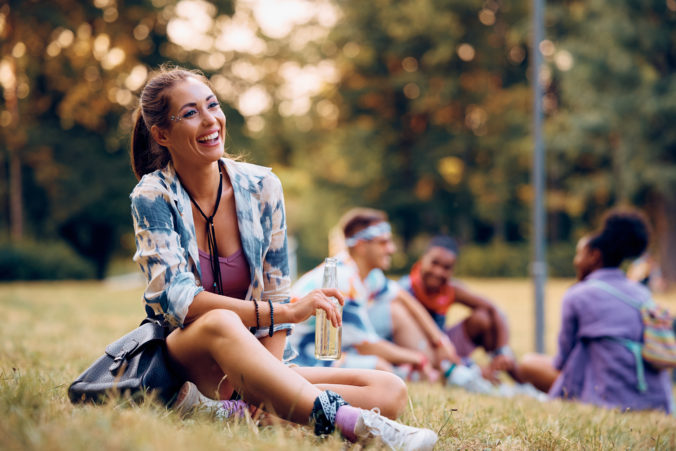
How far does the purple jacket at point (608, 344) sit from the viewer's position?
16.4ft

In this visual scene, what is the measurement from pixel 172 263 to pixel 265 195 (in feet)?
2.25

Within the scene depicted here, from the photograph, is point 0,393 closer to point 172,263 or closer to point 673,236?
point 172,263

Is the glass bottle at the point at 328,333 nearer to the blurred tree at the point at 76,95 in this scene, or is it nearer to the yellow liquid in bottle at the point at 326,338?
the yellow liquid in bottle at the point at 326,338

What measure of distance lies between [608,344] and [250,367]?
3.27 m

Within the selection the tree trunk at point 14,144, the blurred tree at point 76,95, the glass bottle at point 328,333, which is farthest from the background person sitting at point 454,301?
the tree trunk at point 14,144

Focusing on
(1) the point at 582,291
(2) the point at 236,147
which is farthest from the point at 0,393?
(2) the point at 236,147

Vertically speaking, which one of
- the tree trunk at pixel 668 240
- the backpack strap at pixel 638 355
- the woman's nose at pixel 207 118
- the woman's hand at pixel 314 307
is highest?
the woman's nose at pixel 207 118

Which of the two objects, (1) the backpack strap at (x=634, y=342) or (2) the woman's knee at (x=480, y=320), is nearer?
(1) the backpack strap at (x=634, y=342)

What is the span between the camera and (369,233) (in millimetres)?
6102

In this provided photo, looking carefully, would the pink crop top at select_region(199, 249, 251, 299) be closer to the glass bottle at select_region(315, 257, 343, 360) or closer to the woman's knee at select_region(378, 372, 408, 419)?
the glass bottle at select_region(315, 257, 343, 360)

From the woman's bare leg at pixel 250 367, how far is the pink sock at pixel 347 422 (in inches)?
4.8

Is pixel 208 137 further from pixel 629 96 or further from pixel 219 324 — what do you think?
pixel 629 96

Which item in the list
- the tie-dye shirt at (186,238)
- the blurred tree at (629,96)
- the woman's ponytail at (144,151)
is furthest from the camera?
the blurred tree at (629,96)

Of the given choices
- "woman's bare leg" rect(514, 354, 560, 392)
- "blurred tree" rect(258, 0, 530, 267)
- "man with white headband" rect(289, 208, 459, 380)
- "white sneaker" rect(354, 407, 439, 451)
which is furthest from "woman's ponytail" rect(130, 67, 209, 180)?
"blurred tree" rect(258, 0, 530, 267)
